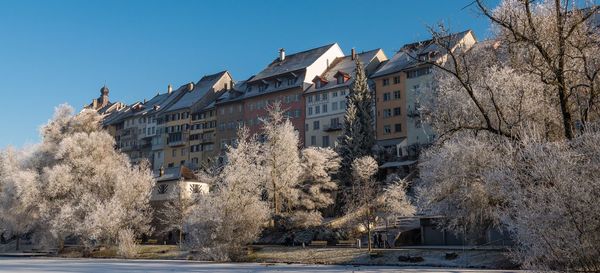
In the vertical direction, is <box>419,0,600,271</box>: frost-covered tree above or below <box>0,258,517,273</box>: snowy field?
above

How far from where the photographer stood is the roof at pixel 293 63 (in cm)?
9319

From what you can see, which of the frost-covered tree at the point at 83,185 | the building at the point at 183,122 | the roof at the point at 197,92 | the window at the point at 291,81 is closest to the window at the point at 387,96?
the window at the point at 291,81

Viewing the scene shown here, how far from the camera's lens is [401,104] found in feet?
253

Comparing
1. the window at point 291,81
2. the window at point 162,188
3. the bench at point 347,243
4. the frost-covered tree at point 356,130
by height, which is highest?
the window at point 291,81

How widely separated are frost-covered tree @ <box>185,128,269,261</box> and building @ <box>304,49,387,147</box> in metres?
35.8

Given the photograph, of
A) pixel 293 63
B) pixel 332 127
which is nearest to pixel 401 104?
pixel 332 127

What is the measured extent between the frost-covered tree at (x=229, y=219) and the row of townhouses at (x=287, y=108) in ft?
88.9

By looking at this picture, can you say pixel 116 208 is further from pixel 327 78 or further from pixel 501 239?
pixel 327 78

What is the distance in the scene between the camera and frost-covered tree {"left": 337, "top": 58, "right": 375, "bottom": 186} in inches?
2547

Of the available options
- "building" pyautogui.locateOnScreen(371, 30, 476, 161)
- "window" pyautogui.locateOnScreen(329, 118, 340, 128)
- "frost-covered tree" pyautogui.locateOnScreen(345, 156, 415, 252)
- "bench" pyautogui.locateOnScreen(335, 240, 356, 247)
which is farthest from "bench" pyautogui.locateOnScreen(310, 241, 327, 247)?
"window" pyautogui.locateOnScreen(329, 118, 340, 128)

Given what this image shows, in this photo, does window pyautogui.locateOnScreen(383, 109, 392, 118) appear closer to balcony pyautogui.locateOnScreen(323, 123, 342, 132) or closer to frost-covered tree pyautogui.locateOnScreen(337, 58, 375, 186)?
balcony pyautogui.locateOnScreen(323, 123, 342, 132)

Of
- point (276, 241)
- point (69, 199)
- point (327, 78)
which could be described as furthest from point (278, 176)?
point (327, 78)

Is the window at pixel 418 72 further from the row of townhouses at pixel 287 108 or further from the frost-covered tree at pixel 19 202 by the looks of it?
the frost-covered tree at pixel 19 202

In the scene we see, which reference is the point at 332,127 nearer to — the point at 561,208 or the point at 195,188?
the point at 195,188
